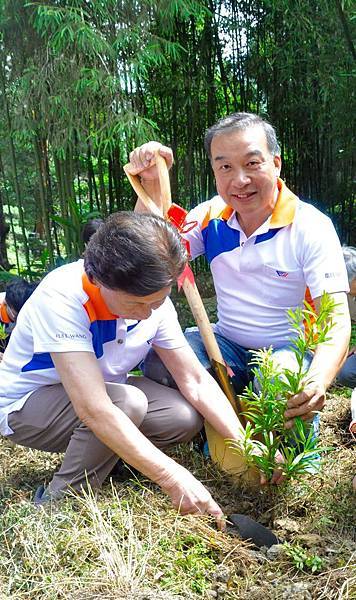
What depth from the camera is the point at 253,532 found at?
200cm

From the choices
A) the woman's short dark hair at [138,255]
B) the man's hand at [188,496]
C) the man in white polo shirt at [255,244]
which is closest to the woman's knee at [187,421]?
the man in white polo shirt at [255,244]

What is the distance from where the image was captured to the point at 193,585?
1788mm

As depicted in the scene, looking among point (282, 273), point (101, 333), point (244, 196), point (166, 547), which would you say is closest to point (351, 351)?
point (282, 273)

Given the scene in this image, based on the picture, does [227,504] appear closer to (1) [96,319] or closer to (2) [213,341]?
(2) [213,341]

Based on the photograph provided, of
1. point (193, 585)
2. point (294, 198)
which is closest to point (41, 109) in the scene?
point (294, 198)

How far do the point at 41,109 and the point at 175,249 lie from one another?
11.0 feet

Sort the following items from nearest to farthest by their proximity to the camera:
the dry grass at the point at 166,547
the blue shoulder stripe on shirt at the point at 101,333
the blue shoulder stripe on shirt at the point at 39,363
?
the dry grass at the point at 166,547 < the blue shoulder stripe on shirt at the point at 101,333 < the blue shoulder stripe on shirt at the point at 39,363

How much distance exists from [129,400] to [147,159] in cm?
92

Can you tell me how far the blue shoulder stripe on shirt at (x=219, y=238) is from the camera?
8.74 ft

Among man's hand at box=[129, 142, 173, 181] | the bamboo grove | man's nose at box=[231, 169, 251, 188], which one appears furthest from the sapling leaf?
the bamboo grove

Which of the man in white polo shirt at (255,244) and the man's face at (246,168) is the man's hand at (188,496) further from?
the man's face at (246,168)

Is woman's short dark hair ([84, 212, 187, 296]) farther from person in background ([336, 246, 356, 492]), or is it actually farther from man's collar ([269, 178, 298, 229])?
person in background ([336, 246, 356, 492])

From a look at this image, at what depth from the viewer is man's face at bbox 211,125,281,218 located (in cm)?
241

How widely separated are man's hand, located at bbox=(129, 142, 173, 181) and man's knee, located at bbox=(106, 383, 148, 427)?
0.84 metres
